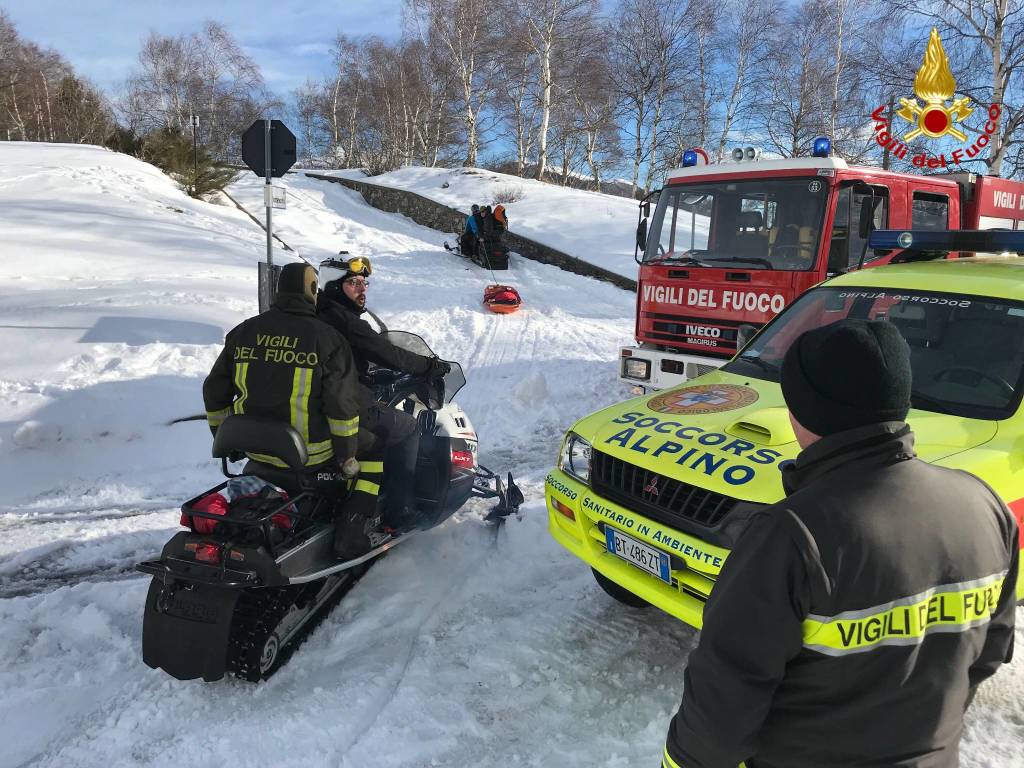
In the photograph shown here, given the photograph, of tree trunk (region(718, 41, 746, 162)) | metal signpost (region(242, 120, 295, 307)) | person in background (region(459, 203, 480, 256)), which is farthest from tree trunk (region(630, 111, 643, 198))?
metal signpost (region(242, 120, 295, 307))

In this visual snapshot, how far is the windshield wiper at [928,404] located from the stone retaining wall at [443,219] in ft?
38.9

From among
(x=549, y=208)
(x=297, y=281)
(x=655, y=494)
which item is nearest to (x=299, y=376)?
(x=297, y=281)

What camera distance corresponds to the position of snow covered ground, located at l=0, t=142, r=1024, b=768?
8.91 feet

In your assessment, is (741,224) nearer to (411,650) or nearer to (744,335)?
(744,335)

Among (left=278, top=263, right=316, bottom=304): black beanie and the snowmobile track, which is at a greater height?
(left=278, top=263, right=316, bottom=304): black beanie

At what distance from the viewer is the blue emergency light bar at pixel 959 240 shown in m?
3.89

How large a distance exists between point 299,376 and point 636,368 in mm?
4488

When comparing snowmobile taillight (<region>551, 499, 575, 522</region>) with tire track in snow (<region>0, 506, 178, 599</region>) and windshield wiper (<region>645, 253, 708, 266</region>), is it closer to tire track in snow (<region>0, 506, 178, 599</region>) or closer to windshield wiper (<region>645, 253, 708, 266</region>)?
tire track in snow (<region>0, 506, 178, 599</region>)

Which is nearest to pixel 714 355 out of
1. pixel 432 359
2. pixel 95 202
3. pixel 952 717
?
pixel 432 359

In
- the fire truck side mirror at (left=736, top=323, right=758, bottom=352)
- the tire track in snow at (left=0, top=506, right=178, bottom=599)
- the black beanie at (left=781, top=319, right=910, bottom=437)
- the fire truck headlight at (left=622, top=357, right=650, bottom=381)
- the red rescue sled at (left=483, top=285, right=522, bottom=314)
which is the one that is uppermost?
the black beanie at (left=781, top=319, right=910, bottom=437)

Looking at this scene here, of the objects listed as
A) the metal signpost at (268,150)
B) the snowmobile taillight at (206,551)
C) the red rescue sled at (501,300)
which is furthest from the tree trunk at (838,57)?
the snowmobile taillight at (206,551)

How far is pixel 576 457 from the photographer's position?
3.61 metres

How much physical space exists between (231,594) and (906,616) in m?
2.69

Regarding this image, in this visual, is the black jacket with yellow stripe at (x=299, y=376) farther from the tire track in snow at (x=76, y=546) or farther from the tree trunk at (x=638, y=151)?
the tree trunk at (x=638, y=151)
